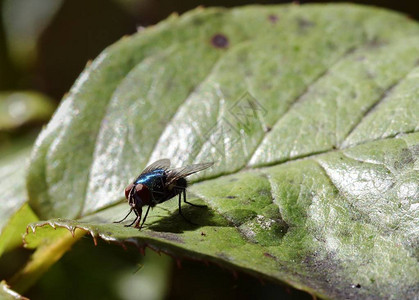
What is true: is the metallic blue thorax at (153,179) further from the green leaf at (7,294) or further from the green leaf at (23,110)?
the green leaf at (23,110)

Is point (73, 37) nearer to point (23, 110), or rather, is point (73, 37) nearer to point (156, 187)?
point (23, 110)

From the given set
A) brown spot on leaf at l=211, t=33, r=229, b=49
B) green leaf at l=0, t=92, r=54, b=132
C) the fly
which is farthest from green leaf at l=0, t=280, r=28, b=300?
green leaf at l=0, t=92, r=54, b=132

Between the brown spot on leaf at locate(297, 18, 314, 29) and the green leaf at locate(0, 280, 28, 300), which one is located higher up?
the brown spot on leaf at locate(297, 18, 314, 29)

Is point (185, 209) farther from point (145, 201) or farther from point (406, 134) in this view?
point (406, 134)

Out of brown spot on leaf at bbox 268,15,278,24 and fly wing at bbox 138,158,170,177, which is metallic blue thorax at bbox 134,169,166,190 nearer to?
fly wing at bbox 138,158,170,177

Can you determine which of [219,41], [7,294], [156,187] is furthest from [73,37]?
[7,294]

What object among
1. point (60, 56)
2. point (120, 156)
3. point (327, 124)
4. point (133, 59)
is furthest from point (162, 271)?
point (60, 56)
